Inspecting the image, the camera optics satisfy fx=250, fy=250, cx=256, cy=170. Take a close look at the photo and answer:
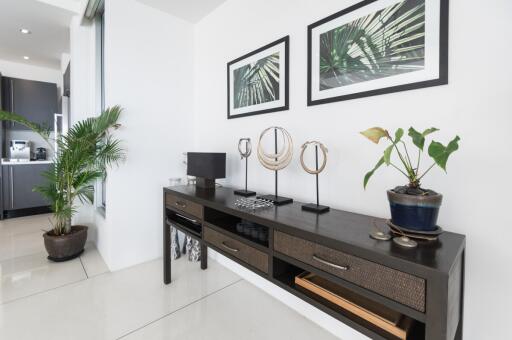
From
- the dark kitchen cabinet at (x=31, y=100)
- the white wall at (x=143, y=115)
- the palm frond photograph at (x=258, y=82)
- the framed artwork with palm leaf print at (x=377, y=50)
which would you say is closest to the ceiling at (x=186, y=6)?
the white wall at (x=143, y=115)

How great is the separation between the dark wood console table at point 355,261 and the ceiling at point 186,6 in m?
2.02

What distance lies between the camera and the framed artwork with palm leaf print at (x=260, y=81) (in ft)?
6.20

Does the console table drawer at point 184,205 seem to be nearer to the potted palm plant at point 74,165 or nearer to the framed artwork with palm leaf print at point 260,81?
the potted palm plant at point 74,165

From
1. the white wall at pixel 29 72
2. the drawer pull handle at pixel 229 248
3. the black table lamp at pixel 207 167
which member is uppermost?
the white wall at pixel 29 72

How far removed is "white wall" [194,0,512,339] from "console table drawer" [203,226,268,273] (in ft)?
1.94

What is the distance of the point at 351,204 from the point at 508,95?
84cm

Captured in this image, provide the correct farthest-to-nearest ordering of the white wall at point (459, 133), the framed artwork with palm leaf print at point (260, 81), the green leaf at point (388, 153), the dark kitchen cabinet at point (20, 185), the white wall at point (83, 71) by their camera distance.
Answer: the dark kitchen cabinet at point (20, 185)
the white wall at point (83, 71)
the framed artwork with palm leaf print at point (260, 81)
the white wall at point (459, 133)
the green leaf at point (388, 153)

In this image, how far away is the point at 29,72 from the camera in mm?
4793

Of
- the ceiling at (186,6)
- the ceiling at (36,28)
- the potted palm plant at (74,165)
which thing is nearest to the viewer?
the potted palm plant at (74,165)

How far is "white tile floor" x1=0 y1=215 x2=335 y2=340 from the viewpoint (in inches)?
64.1

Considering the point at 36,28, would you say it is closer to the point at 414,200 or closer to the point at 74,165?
the point at 74,165

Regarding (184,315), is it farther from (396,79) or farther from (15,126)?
(15,126)

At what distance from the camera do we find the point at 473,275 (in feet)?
3.69

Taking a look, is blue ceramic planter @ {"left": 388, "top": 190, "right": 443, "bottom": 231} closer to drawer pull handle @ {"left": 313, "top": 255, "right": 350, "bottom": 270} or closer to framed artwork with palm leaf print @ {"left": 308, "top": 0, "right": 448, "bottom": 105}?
drawer pull handle @ {"left": 313, "top": 255, "right": 350, "bottom": 270}
